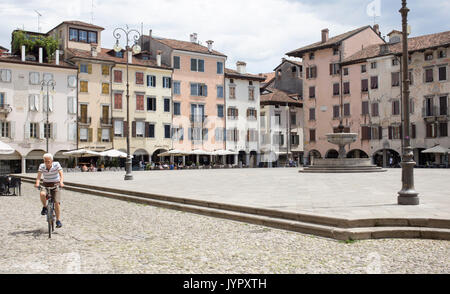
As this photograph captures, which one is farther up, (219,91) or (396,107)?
(219,91)

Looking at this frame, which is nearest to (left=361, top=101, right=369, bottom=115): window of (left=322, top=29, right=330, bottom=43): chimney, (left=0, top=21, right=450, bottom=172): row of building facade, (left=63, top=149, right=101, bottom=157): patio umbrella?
(left=0, top=21, right=450, bottom=172): row of building facade

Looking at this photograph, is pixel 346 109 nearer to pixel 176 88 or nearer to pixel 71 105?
pixel 176 88

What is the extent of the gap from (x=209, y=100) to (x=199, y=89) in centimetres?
182

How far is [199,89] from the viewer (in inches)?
2352

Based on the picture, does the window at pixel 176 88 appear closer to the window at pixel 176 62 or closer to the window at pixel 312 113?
the window at pixel 176 62

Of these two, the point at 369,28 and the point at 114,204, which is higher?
the point at 369,28

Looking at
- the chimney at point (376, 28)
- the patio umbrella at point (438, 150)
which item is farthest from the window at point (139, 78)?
the chimney at point (376, 28)

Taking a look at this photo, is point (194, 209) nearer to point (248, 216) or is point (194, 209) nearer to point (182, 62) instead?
point (248, 216)

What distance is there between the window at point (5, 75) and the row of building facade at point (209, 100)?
0.30 feet

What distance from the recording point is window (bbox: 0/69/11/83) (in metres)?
47.0

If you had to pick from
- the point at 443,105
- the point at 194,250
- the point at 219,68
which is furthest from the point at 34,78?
the point at 194,250

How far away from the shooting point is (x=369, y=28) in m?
61.8
